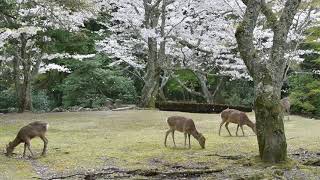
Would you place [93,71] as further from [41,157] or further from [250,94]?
[41,157]

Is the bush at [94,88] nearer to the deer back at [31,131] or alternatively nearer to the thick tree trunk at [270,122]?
the deer back at [31,131]

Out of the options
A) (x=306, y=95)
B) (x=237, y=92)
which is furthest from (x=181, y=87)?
(x=306, y=95)

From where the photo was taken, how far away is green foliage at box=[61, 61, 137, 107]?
83.6 feet

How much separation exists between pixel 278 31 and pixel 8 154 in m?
5.90

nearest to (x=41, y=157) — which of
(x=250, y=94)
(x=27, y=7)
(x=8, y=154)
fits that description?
(x=8, y=154)

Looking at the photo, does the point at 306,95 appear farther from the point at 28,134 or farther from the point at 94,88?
the point at 28,134

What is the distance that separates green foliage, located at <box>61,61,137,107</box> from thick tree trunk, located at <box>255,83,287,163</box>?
1688 centimetres

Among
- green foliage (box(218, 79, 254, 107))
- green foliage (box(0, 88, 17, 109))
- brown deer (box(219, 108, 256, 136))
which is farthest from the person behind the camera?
green foliage (box(218, 79, 254, 107))

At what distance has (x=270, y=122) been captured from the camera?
893 centimetres

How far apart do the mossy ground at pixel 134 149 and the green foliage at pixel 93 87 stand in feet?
25.3

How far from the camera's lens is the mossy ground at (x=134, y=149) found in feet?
29.5

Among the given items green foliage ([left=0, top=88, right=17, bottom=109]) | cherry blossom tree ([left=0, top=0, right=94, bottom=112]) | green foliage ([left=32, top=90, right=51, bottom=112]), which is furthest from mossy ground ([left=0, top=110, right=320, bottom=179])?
green foliage ([left=0, top=88, right=17, bottom=109])

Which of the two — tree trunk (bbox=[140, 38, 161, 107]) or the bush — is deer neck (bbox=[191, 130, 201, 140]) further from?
the bush

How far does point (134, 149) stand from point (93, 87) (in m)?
15.1
